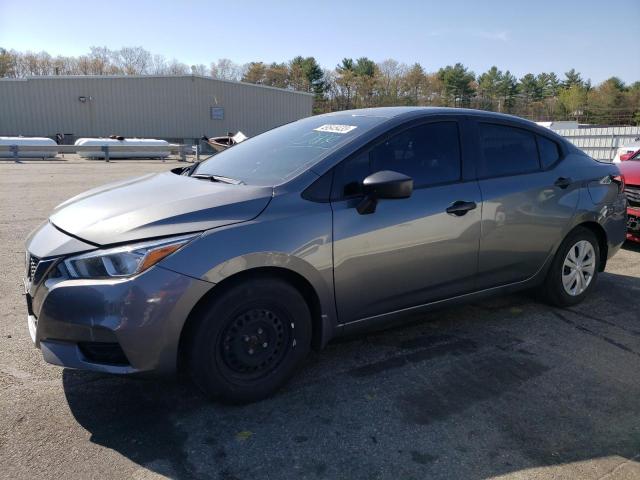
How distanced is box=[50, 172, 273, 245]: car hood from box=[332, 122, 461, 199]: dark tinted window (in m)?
0.54

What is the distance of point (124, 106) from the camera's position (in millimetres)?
35719

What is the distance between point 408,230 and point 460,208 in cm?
52

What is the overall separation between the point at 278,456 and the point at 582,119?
81120 millimetres

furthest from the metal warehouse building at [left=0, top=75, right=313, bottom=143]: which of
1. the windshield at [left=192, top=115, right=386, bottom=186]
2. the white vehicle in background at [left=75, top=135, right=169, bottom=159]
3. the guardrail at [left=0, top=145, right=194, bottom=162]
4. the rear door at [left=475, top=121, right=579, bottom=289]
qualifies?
the rear door at [left=475, top=121, right=579, bottom=289]

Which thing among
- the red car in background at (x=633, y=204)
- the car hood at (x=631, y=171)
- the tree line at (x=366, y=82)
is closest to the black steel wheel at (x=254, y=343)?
the red car in background at (x=633, y=204)

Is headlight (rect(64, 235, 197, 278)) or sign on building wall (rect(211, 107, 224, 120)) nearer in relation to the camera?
headlight (rect(64, 235, 197, 278))

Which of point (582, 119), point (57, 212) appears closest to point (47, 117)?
point (57, 212)

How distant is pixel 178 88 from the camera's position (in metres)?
36.3

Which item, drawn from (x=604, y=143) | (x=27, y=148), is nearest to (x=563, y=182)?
(x=604, y=143)

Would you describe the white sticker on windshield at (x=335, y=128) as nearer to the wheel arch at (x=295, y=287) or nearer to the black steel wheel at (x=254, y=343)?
the wheel arch at (x=295, y=287)

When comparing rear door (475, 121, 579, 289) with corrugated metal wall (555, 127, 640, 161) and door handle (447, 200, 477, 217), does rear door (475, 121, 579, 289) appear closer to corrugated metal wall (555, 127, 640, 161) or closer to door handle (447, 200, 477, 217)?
door handle (447, 200, 477, 217)

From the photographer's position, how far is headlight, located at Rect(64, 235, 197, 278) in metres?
2.52

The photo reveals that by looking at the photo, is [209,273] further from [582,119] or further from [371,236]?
[582,119]

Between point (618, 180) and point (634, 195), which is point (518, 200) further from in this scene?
point (634, 195)
